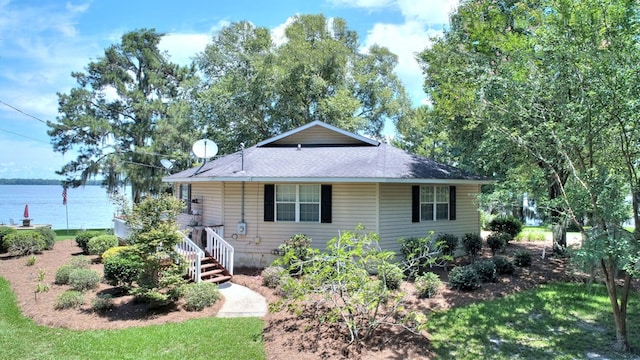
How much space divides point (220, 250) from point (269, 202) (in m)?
2.06

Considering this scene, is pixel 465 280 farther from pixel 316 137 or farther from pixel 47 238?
pixel 47 238

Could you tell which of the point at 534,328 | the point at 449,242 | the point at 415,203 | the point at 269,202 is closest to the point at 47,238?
the point at 269,202

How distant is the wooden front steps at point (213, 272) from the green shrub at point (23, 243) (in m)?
7.75

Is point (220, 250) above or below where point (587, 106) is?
below

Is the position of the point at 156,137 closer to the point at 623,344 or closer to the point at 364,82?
the point at 364,82

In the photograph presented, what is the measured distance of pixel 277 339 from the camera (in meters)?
6.04

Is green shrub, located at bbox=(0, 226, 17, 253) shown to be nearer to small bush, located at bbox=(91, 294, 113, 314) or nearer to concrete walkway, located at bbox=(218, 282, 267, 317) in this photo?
small bush, located at bbox=(91, 294, 113, 314)

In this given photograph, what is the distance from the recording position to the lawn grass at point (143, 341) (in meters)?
5.57

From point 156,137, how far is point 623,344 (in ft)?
80.9

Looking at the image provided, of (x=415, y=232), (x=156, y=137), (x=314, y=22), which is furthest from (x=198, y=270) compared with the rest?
(x=314, y=22)

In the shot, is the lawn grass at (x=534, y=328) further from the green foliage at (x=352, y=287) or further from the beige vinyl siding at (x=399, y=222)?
the beige vinyl siding at (x=399, y=222)

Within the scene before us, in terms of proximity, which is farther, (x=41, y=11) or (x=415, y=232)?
(x=41, y=11)

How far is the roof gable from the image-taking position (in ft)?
46.2

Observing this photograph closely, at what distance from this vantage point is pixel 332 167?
11.4 meters
